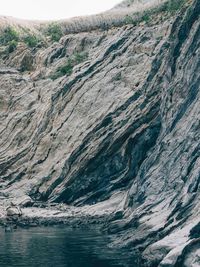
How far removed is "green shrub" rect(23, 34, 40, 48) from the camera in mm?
154675

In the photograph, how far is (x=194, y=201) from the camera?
65.9 metres

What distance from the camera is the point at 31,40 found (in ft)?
513

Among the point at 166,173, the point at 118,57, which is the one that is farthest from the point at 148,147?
the point at 118,57

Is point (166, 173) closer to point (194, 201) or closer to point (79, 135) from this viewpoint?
point (194, 201)

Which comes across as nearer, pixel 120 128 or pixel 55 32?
pixel 120 128

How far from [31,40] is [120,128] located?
201 ft

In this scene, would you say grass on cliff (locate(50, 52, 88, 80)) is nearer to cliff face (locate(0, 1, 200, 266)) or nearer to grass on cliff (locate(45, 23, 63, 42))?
cliff face (locate(0, 1, 200, 266))

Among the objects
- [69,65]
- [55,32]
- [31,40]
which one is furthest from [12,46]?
[69,65]

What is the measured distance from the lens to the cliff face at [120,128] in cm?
7194

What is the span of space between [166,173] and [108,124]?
26571mm

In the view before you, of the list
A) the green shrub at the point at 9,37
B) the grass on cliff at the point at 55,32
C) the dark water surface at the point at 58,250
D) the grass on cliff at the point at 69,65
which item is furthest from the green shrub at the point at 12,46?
the dark water surface at the point at 58,250

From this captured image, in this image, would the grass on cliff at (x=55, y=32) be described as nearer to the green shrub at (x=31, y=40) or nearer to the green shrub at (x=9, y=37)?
the green shrub at (x=31, y=40)

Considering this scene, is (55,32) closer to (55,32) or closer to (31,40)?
(55,32)

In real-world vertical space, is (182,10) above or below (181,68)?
above
